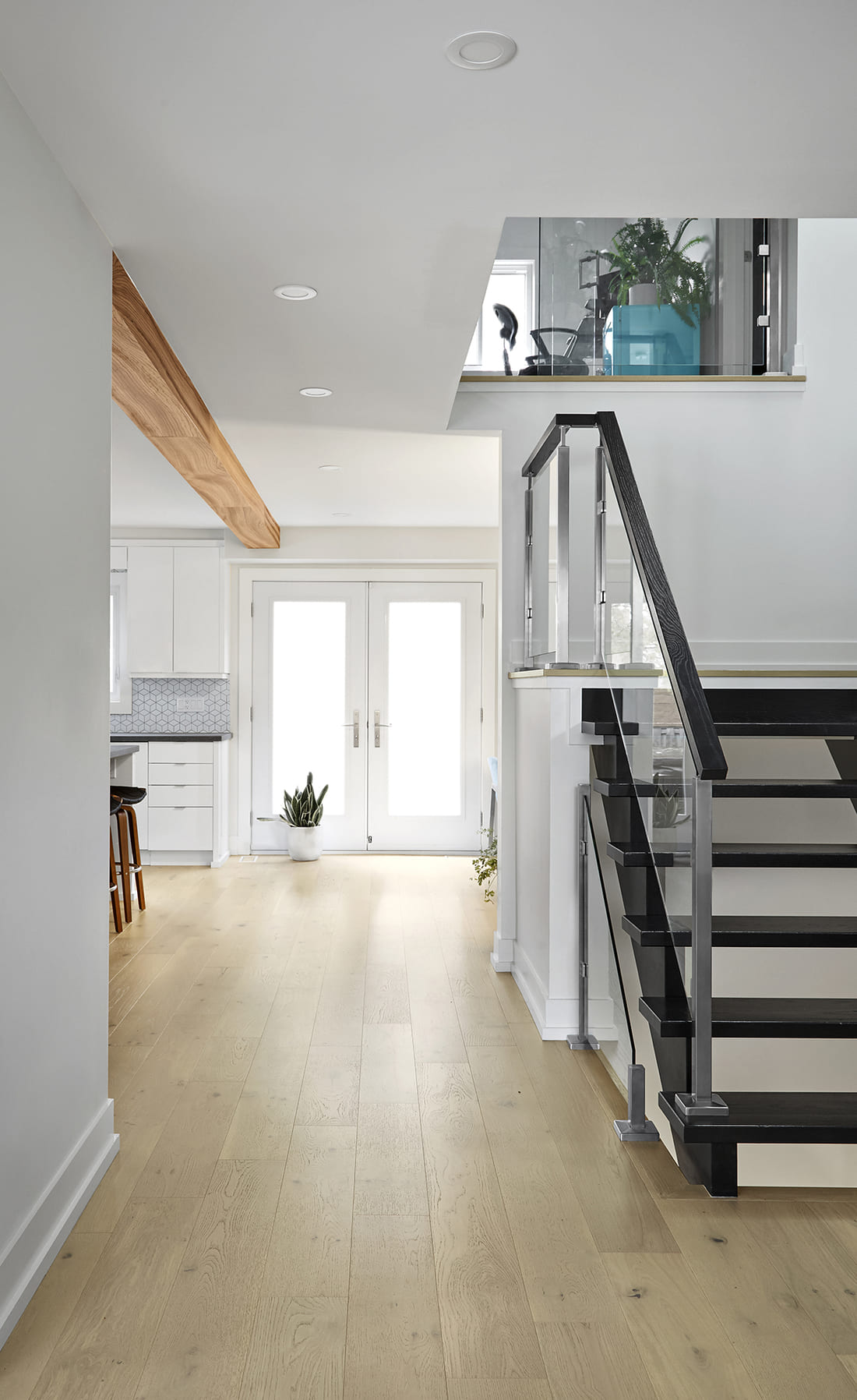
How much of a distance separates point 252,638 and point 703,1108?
5962 millimetres

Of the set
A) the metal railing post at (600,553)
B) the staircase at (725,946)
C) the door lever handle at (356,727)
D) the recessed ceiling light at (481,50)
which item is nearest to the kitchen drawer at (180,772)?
the door lever handle at (356,727)

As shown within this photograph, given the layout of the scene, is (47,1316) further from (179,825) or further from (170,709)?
(170,709)

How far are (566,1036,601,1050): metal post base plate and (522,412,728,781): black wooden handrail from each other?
4.47ft

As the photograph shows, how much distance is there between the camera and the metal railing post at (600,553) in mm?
3318

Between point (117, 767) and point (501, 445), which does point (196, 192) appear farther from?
point (117, 767)

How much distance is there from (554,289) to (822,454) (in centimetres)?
144

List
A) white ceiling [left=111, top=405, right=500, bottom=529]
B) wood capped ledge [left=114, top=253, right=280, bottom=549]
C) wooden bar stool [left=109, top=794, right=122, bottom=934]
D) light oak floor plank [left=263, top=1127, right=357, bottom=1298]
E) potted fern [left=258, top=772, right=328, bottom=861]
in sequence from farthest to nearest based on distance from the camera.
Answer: potted fern [left=258, top=772, right=328, bottom=861], wooden bar stool [left=109, top=794, right=122, bottom=934], white ceiling [left=111, top=405, right=500, bottom=529], wood capped ledge [left=114, top=253, right=280, bottom=549], light oak floor plank [left=263, top=1127, right=357, bottom=1298]

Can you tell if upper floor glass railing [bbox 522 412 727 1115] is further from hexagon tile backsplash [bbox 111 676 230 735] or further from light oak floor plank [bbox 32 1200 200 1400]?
hexagon tile backsplash [bbox 111 676 230 735]

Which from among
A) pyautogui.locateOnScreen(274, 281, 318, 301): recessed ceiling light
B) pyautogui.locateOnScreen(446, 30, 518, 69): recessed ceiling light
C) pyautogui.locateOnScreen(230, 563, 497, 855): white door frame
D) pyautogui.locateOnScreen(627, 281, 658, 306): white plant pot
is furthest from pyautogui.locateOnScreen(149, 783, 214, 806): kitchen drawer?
pyautogui.locateOnScreen(446, 30, 518, 69): recessed ceiling light

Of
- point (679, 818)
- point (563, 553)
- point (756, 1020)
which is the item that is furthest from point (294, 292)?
point (756, 1020)

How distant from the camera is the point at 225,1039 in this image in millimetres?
3643

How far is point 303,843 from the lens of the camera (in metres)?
7.49

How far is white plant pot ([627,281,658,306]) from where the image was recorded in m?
4.62

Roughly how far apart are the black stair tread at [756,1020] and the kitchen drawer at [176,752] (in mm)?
5116
